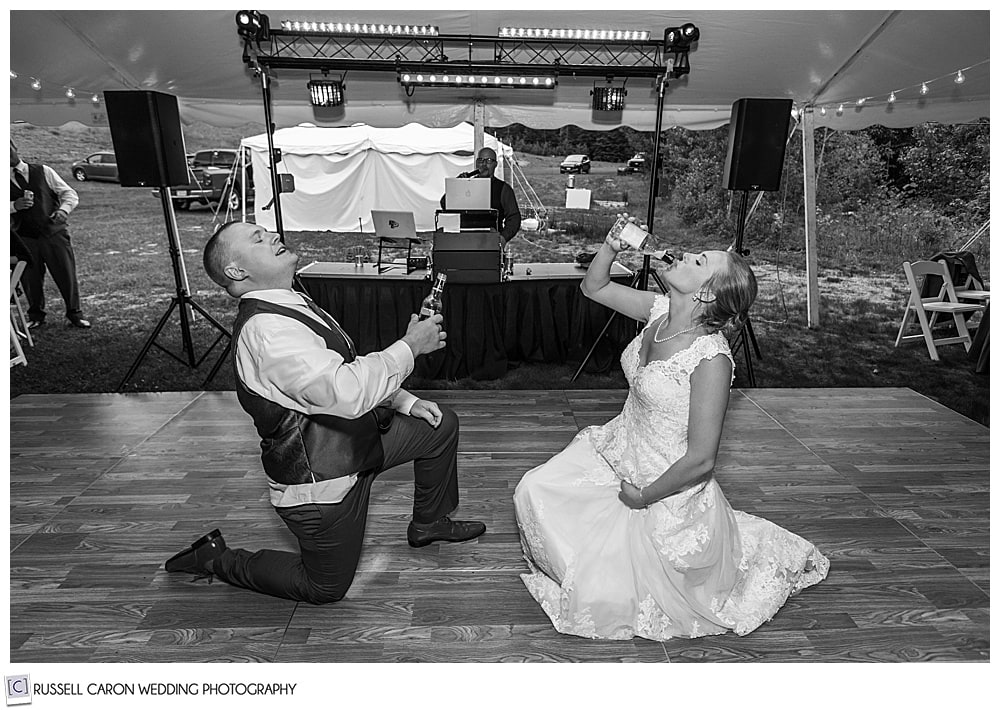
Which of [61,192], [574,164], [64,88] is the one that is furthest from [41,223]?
[574,164]

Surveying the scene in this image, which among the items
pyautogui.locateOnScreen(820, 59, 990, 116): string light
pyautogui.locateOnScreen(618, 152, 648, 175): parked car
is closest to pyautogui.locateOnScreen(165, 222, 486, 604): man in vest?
pyautogui.locateOnScreen(820, 59, 990, 116): string light

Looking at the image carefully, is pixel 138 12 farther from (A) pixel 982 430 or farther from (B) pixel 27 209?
(A) pixel 982 430

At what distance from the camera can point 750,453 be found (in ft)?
12.2

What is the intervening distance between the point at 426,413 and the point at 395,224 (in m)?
3.41

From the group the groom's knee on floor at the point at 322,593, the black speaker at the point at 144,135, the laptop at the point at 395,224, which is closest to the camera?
the groom's knee on floor at the point at 322,593

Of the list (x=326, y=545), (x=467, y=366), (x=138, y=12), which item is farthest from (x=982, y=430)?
(x=138, y=12)

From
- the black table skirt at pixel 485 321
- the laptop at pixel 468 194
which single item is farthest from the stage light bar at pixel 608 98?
the black table skirt at pixel 485 321

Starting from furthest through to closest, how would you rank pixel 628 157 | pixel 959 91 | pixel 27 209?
1. pixel 628 157
2. pixel 27 209
3. pixel 959 91

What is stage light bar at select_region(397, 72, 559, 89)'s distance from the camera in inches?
223

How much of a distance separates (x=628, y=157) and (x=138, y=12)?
717 centimetres

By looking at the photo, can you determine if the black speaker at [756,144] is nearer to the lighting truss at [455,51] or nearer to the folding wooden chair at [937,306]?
the lighting truss at [455,51]

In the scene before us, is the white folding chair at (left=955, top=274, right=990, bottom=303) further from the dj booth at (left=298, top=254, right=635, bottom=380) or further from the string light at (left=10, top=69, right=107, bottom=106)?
the string light at (left=10, top=69, right=107, bottom=106)

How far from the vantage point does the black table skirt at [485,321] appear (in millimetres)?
5324
